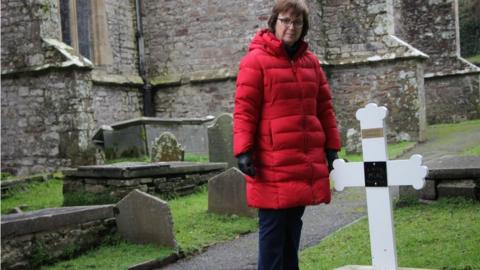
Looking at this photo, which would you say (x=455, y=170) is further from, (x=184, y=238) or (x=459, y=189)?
(x=184, y=238)

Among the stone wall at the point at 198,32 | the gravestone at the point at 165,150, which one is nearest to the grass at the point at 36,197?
the gravestone at the point at 165,150

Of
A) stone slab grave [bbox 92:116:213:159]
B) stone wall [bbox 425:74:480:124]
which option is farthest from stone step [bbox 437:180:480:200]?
stone wall [bbox 425:74:480:124]

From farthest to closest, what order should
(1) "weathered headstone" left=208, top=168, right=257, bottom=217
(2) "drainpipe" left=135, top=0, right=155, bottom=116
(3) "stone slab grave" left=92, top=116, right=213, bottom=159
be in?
(2) "drainpipe" left=135, top=0, right=155, bottom=116, (3) "stone slab grave" left=92, top=116, right=213, bottom=159, (1) "weathered headstone" left=208, top=168, right=257, bottom=217

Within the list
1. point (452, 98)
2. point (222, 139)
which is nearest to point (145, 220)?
point (222, 139)

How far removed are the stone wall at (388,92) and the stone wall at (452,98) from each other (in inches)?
→ 240

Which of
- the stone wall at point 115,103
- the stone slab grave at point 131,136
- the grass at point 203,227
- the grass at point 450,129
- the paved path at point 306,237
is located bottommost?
the paved path at point 306,237

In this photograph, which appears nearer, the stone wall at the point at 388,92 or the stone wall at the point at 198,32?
the stone wall at the point at 388,92

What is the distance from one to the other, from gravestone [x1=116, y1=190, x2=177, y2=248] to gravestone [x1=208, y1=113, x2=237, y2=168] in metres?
4.56

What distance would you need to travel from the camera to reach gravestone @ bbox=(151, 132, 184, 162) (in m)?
11.2

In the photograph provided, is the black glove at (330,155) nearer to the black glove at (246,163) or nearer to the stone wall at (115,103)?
the black glove at (246,163)

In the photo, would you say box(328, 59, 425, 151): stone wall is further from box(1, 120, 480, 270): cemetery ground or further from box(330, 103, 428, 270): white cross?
box(330, 103, 428, 270): white cross

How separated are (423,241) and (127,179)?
4618 millimetres

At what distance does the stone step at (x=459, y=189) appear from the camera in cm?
687

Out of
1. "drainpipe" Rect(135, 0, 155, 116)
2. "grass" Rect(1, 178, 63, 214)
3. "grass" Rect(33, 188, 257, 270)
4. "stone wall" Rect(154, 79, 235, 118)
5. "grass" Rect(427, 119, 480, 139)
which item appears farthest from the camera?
"grass" Rect(427, 119, 480, 139)
